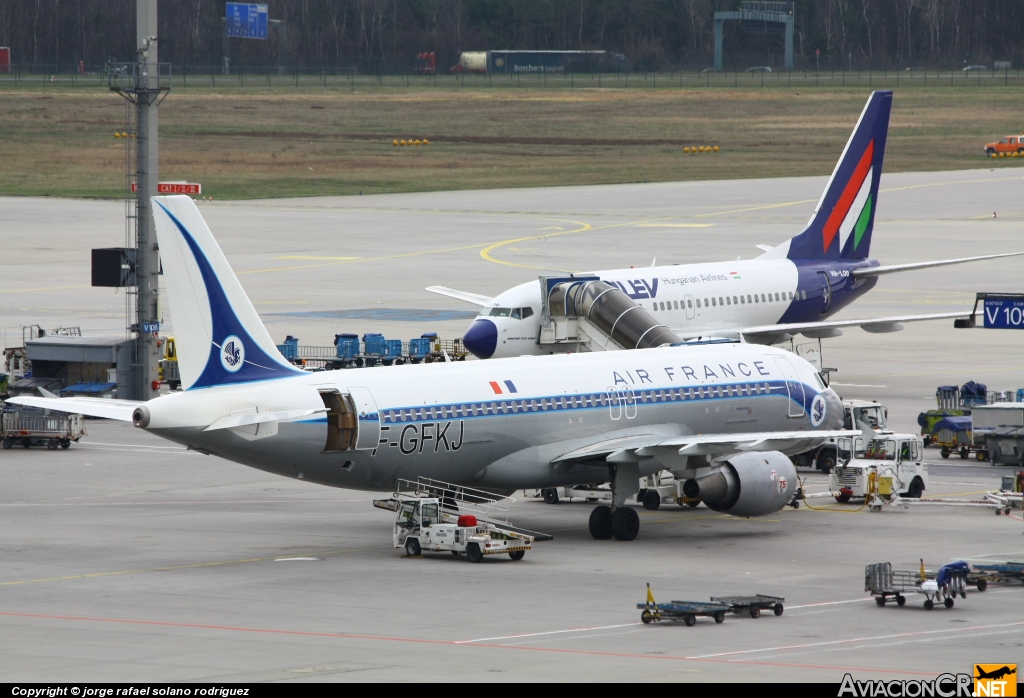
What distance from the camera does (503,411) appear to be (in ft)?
130

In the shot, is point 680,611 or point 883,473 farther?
point 883,473

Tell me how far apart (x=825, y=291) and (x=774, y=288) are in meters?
2.90

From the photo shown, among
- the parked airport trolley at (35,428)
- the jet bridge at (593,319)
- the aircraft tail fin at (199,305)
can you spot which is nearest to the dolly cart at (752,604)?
the aircraft tail fin at (199,305)

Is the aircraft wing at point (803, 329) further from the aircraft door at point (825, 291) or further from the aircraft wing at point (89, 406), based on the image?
the aircraft wing at point (89, 406)

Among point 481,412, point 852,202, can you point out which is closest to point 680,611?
point 481,412

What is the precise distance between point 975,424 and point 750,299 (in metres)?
14.4

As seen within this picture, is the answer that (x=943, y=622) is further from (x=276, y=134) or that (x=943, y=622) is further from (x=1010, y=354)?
(x=276, y=134)

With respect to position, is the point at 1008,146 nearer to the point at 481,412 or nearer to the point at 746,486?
the point at 746,486

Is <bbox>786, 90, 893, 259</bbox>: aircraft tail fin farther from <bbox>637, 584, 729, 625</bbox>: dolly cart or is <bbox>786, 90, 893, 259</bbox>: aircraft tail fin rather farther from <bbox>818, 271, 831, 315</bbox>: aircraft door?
<bbox>637, 584, 729, 625</bbox>: dolly cart

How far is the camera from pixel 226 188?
143 m

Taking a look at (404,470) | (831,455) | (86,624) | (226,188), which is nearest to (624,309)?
(831,455)

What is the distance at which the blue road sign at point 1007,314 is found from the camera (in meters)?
44.7

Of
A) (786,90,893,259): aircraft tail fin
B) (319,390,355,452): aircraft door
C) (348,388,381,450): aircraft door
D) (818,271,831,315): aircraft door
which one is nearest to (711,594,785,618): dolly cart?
(348,388,381,450): aircraft door

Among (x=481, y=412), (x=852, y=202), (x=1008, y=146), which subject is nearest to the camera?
(x=481, y=412)
